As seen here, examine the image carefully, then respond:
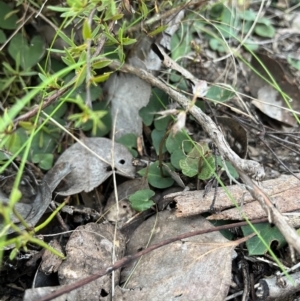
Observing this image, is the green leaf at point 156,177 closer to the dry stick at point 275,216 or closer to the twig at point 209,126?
the twig at point 209,126

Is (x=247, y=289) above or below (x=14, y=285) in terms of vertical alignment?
below

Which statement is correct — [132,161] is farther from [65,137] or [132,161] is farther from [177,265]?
[177,265]

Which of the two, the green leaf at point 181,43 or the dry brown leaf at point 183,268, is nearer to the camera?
the dry brown leaf at point 183,268

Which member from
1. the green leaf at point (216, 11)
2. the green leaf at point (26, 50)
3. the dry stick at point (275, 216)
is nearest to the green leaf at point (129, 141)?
the green leaf at point (26, 50)

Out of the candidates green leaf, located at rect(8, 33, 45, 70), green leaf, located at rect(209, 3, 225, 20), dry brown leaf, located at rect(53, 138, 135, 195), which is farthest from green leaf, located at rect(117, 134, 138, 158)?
green leaf, located at rect(209, 3, 225, 20)

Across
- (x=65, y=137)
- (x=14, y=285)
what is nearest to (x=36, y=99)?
(x=65, y=137)
